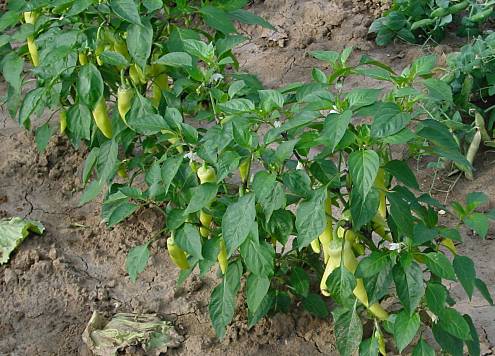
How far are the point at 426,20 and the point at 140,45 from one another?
240 cm

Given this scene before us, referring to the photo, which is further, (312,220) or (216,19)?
(216,19)

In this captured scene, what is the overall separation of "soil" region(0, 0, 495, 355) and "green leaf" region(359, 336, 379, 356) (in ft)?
1.26

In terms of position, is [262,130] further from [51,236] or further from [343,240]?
[343,240]

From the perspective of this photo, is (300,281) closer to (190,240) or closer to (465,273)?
(190,240)

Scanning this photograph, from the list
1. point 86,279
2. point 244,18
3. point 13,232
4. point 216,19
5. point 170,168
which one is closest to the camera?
point 170,168

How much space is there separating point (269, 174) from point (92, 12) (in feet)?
3.19

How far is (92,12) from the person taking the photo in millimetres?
2814

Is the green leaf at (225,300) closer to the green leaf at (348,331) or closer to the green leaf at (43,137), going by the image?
the green leaf at (348,331)

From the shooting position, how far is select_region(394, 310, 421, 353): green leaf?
2.35m

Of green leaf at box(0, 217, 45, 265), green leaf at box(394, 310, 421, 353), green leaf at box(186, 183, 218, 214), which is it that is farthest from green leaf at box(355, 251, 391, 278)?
green leaf at box(0, 217, 45, 265)

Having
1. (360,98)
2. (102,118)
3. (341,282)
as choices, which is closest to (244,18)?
(102,118)

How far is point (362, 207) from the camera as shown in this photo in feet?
7.19

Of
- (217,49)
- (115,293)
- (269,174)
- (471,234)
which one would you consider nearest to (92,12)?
(217,49)

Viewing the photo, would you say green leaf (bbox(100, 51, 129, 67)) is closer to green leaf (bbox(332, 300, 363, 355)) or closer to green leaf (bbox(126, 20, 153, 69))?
green leaf (bbox(126, 20, 153, 69))
